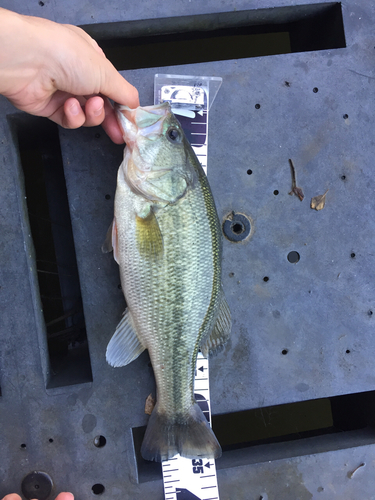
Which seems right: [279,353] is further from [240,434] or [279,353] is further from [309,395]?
[240,434]

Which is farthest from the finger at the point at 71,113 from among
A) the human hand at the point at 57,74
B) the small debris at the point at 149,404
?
the small debris at the point at 149,404

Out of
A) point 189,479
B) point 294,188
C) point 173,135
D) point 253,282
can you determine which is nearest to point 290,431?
point 189,479

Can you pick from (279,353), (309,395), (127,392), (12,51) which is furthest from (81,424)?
(12,51)

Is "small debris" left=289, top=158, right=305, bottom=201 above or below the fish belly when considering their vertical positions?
above

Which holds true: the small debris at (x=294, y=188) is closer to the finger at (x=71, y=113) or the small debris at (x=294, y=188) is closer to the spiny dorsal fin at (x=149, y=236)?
the spiny dorsal fin at (x=149, y=236)

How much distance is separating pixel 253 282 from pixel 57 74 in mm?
1597

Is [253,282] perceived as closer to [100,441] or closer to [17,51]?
[100,441]

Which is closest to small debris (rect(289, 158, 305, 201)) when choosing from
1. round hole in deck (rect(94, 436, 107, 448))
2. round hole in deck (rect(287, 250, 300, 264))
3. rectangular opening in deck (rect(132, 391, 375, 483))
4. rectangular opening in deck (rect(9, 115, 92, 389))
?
round hole in deck (rect(287, 250, 300, 264))

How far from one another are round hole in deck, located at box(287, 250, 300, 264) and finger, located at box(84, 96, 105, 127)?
1423mm

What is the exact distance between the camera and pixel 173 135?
1.75 metres

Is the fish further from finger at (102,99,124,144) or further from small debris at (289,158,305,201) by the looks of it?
small debris at (289,158,305,201)

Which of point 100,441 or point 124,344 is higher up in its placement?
point 124,344

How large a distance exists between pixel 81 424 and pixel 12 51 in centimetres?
202

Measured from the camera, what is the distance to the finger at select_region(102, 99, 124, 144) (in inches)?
73.7
